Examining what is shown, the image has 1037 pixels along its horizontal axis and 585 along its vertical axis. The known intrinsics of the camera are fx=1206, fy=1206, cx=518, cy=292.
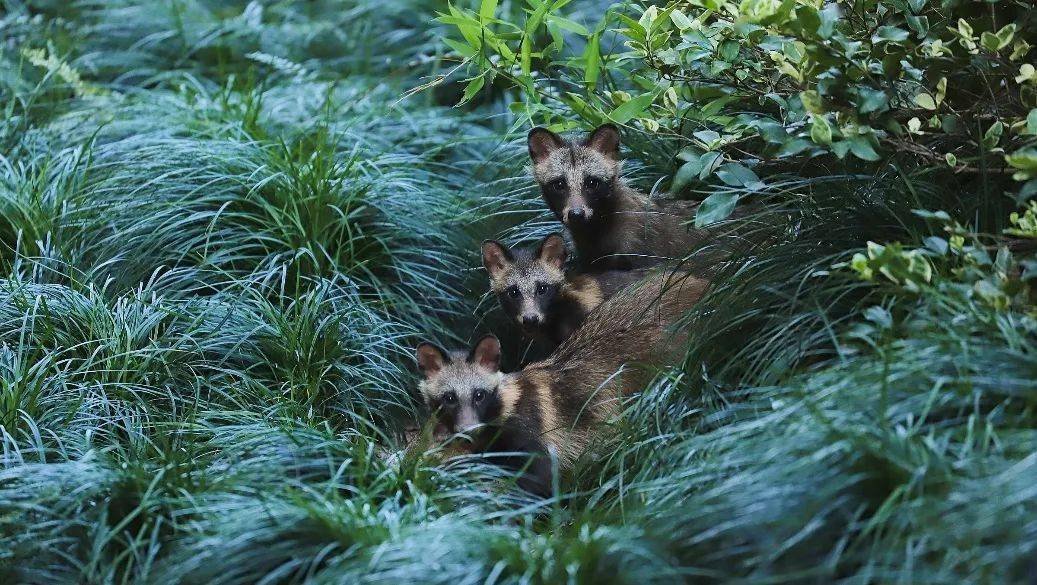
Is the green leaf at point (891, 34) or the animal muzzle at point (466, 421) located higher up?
the green leaf at point (891, 34)

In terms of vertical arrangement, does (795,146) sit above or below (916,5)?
below

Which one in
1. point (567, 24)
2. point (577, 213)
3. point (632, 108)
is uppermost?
point (567, 24)

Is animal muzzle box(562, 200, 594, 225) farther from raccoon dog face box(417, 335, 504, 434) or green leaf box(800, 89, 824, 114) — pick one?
green leaf box(800, 89, 824, 114)

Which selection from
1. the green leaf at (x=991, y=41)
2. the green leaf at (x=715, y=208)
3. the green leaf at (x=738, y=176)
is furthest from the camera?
the green leaf at (x=738, y=176)

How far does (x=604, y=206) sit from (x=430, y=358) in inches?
48.4

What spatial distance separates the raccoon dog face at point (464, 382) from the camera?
16.6 ft

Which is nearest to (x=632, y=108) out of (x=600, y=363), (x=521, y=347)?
(x=600, y=363)

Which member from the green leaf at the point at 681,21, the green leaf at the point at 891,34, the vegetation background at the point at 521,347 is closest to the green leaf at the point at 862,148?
the vegetation background at the point at 521,347

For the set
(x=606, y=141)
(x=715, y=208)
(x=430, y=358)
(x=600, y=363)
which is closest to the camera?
(x=715, y=208)

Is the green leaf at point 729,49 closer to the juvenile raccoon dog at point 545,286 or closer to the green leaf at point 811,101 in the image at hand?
the green leaf at point 811,101

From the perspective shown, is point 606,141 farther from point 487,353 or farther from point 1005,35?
point 1005,35

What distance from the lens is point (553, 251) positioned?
5.62 metres

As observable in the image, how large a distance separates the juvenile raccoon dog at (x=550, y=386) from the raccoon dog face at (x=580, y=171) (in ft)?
1.88

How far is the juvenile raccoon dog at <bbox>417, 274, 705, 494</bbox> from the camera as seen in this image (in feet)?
16.4
